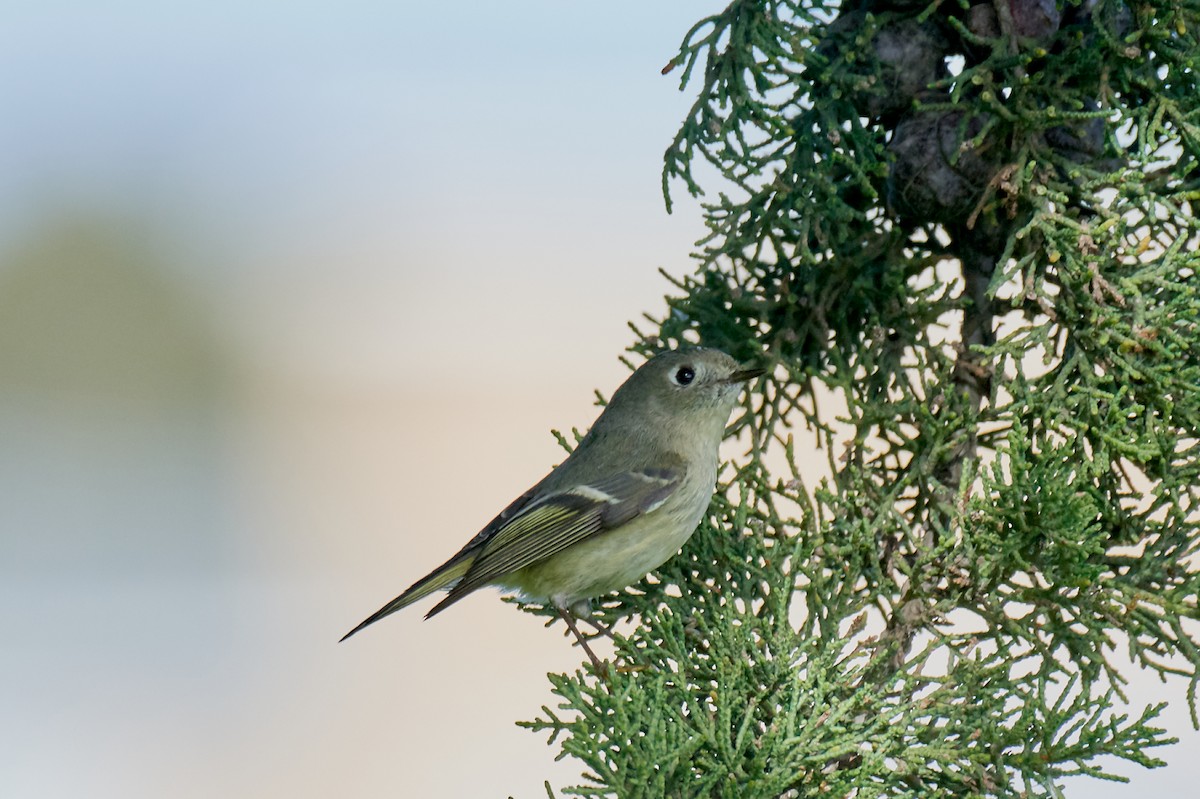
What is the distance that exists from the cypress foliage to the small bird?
0.09m

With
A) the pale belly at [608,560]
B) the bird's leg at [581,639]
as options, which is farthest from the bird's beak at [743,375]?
the bird's leg at [581,639]

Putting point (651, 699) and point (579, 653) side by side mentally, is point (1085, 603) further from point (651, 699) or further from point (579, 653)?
point (579, 653)

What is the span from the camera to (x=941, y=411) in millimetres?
2363

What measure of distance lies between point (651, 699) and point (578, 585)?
624 millimetres

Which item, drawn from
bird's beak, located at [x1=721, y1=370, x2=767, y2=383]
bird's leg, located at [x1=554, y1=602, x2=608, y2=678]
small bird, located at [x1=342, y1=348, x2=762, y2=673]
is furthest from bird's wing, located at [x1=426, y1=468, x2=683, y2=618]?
bird's beak, located at [x1=721, y1=370, x2=767, y2=383]

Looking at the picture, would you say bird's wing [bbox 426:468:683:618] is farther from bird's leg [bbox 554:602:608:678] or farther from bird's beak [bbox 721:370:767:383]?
bird's beak [bbox 721:370:767:383]

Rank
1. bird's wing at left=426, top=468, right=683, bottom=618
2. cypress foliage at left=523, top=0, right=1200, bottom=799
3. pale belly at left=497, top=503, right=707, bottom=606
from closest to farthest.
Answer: cypress foliage at left=523, top=0, right=1200, bottom=799 < pale belly at left=497, top=503, right=707, bottom=606 < bird's wing at left=426, top=468, right=683, bottom=618

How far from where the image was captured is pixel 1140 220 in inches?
90.7

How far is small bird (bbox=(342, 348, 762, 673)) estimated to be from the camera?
261cm

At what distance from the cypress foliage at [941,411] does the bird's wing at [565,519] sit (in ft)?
0.61

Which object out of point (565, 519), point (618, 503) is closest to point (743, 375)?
point (618, 503)

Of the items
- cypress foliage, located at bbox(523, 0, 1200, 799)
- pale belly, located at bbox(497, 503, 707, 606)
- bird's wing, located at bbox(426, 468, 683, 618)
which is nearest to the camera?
cypress foliage, located at bbox(523, 0, 1200, 799)

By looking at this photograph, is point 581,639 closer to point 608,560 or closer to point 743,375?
point 608,560

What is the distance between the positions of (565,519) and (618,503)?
12cm
